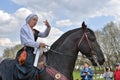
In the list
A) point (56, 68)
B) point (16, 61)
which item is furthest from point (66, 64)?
point (16, 61)

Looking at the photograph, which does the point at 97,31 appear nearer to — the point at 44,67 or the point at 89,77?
the point at 89,77

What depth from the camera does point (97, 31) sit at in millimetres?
68375

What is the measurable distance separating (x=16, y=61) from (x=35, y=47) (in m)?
0.71

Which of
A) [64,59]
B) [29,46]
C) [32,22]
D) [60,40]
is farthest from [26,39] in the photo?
[64,59]

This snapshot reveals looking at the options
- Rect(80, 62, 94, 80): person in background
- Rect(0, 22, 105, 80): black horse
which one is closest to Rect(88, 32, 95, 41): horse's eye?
Rect(0, 22, 105, 80): black horse

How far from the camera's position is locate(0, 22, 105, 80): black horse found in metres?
7.41

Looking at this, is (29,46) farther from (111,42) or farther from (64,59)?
(111,42)

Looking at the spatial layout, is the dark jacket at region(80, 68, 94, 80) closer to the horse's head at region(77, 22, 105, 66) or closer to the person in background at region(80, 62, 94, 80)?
the person in background at region(80, 62, 94, 80)

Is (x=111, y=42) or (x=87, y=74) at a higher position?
(x=111, y=42)

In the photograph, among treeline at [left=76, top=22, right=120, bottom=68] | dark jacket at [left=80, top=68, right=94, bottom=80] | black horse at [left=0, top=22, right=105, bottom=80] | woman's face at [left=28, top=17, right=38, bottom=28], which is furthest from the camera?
treeline at [left=76, top=22, right=120, bottom=68]

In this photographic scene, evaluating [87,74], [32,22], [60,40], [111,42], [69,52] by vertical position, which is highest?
[111,42]

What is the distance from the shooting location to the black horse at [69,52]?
741cm

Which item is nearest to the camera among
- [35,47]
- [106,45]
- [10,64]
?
[35,47]

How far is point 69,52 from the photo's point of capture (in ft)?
24.9
